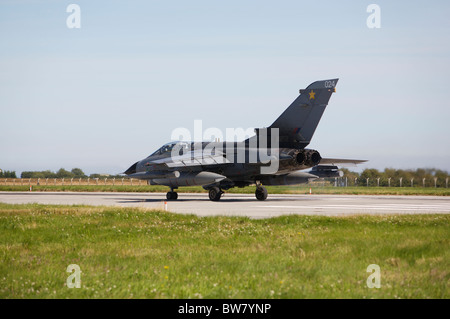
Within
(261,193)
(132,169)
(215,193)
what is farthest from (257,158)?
(132,169)

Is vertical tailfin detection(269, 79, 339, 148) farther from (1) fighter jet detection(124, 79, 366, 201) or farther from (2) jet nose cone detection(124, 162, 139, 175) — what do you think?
(2) jet nose cone detection(124, 162, 139, 175)

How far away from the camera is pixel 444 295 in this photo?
7488mm

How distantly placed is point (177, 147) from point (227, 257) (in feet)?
75.9

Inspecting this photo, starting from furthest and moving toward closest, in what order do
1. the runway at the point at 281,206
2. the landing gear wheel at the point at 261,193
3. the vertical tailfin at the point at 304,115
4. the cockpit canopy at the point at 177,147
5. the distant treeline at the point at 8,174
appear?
the distant treeline at the point at 8,174 < the cockpit canopy at the point at 177,147 < the landing gear wheel at the point at 261,193 < the vertical tailfin at the point at 304,115 < the runway at the point at 281,206

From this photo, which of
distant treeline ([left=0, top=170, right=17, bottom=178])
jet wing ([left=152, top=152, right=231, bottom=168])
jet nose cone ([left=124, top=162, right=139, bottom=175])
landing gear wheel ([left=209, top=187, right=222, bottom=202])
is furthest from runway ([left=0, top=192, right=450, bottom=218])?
distant treeline ([left=0, top=170, right=17, bottom=178])

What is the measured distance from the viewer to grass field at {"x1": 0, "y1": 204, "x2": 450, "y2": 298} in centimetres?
775

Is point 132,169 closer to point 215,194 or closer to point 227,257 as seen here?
point 215,194

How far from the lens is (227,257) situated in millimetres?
10250

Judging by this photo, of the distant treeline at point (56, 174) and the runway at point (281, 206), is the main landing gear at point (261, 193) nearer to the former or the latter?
the runway at point (281, 206)

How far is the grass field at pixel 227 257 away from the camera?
25.4 feet

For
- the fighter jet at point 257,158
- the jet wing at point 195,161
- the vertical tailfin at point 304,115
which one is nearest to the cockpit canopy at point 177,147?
the fighter jet at point 257,158
